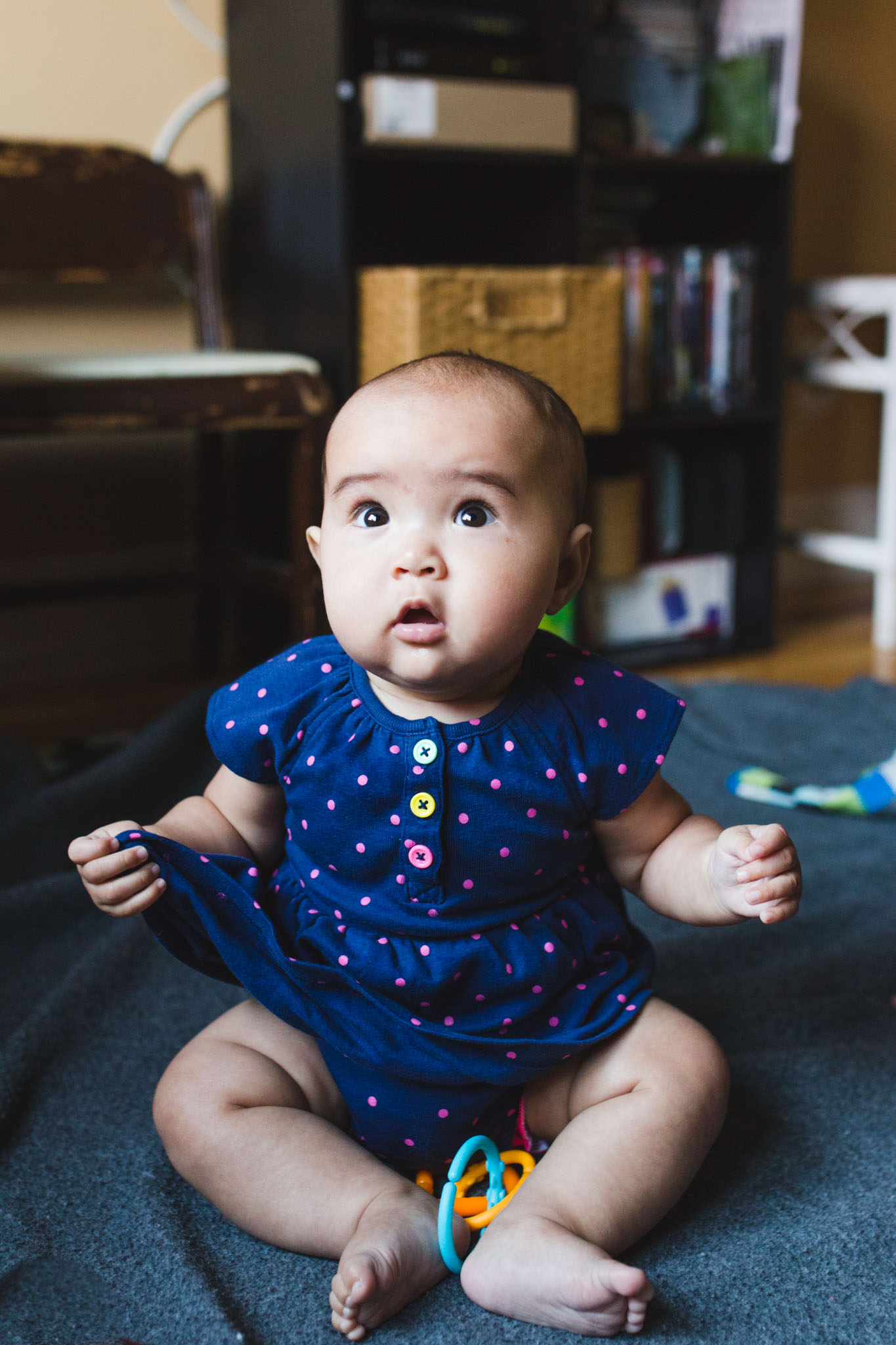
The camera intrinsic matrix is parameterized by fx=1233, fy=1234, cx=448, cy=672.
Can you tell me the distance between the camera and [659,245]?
7.08 feet

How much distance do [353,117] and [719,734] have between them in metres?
0.89

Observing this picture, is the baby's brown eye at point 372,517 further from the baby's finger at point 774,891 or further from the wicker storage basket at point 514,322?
the wicker storage basket at point 514,322

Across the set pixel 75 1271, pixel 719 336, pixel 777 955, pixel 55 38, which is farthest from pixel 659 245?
pixel 75 1271

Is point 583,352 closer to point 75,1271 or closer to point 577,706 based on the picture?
point 577,706

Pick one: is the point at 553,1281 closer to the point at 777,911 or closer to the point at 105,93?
the point at 777,911

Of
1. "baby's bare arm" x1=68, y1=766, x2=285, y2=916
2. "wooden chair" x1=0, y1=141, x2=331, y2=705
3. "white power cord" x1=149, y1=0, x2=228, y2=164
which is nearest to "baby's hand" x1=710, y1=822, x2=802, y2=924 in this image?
"baby's bare arm" x1=68, y1=766, x2=285, y2=916

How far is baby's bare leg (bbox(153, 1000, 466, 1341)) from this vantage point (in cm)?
56

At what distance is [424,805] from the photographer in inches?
24.1

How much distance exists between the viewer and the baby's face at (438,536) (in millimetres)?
568

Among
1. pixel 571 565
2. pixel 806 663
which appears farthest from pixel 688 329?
pixel 571 565

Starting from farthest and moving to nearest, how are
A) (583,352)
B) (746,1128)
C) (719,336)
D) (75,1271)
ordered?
1. (719,336)
2. (583,352)
3. (746,1128)
4. (75,1271)

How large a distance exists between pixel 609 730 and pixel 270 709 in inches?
7.2

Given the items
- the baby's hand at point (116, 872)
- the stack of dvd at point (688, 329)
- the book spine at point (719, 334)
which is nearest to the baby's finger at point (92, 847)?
the baby's hand at point (116, 872)

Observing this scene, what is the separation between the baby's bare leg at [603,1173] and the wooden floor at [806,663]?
3.67 ft
